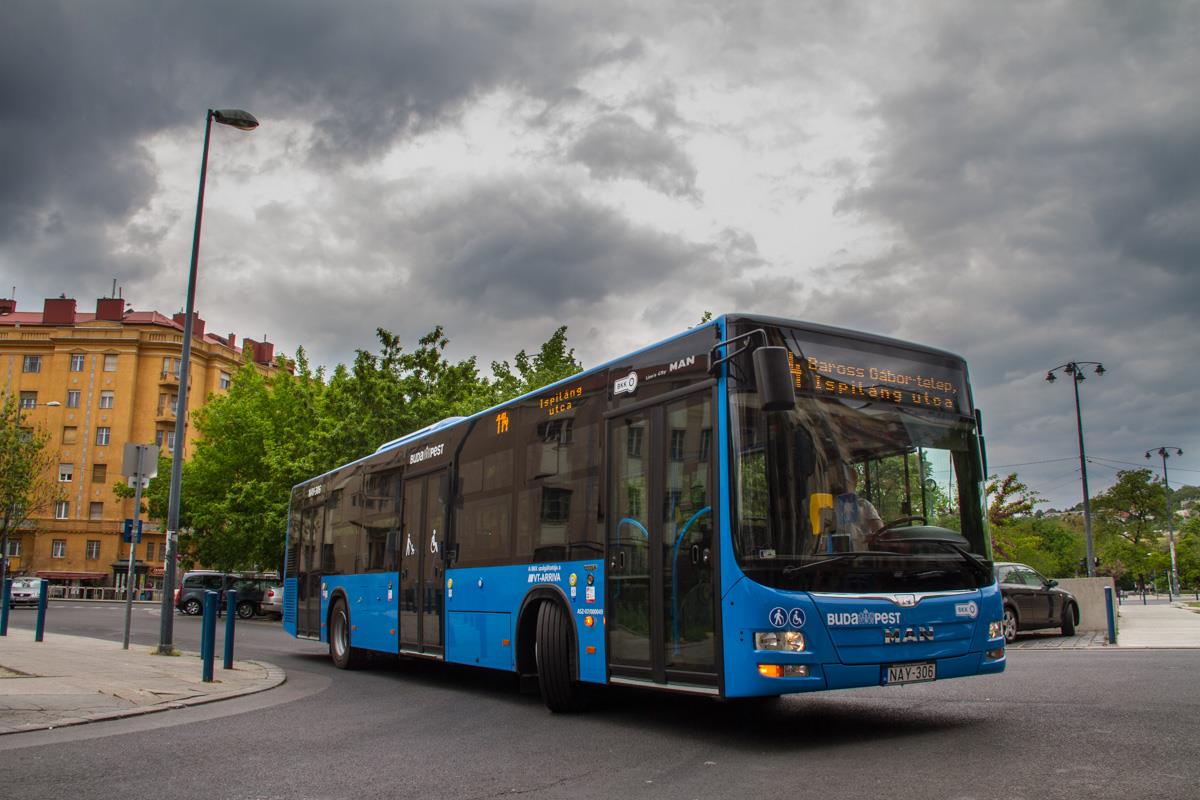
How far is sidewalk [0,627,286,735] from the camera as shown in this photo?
378 inches

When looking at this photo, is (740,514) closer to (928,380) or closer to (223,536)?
(928,380)

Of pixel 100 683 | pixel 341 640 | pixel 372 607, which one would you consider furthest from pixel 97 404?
pixel 100 683

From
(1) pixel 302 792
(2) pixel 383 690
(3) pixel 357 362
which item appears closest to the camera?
(1) pixel 302 792

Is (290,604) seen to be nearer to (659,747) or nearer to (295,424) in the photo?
(659,747)

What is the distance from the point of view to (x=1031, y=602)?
20.3 m

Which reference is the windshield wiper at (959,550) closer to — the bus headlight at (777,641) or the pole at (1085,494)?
the bus headlight at (777,641)

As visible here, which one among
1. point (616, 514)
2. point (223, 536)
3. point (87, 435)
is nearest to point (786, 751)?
point (616, 514)

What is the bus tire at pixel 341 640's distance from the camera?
15930 mm

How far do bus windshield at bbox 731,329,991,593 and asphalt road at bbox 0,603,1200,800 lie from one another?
128cm

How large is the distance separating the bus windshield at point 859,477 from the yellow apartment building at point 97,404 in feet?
235

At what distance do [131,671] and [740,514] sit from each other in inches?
397

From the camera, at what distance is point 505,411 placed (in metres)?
11.7

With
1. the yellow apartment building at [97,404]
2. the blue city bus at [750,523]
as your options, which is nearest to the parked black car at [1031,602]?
the blue city bus at [750,523]

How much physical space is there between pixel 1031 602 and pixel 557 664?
13958 millimetres
